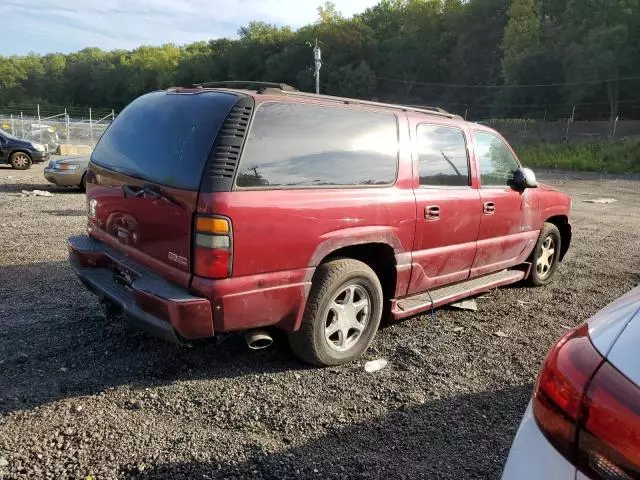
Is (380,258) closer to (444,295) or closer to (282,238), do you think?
(444,295)

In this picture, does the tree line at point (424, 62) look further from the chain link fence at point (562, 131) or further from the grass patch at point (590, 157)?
the grass patch at point (590, 157)

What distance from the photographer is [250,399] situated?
3.28m

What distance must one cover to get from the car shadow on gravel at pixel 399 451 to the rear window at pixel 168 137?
4.99ft

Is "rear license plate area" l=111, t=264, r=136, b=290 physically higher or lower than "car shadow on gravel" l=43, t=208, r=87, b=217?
higher

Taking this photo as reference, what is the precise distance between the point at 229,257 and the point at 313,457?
1.18m

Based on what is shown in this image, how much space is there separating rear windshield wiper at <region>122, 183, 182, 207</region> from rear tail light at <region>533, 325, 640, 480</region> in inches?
88.1

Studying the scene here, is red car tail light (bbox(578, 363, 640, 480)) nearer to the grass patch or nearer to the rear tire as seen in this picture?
the rear tire

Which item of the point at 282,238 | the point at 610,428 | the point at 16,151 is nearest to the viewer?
the point at 610,428

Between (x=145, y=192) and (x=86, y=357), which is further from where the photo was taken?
(x=86, y=357)

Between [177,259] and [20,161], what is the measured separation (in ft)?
51.6

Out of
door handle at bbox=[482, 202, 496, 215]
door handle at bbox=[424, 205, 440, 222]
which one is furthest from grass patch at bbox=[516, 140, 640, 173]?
door handle at bbox=[424, 205, 440, 222]

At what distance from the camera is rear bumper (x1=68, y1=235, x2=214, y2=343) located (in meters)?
3.01

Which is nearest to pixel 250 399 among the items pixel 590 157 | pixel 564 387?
pixel 564 387

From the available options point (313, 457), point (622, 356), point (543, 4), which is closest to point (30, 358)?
point (313, 457)
